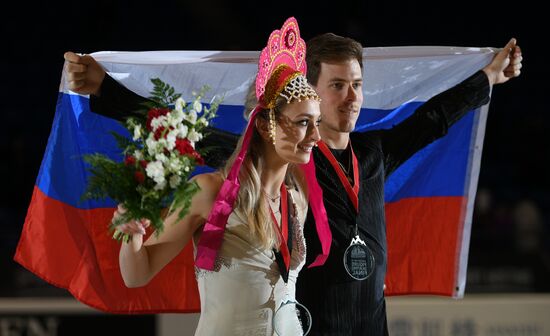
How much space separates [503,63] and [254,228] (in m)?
1.39

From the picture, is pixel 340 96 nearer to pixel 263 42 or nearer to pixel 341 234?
pixel 341 234

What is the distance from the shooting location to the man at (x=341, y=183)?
3219mm

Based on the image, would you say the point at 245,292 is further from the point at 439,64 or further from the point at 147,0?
the point at 147,0

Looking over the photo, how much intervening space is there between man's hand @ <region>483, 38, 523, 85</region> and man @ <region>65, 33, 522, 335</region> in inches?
20.6

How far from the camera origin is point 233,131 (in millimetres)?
3756

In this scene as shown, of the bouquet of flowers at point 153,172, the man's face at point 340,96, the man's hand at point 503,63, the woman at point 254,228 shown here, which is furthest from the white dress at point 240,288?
the man's hand at point 503,63

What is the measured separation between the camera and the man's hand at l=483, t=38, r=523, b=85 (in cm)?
370

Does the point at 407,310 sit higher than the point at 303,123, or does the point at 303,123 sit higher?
the point at 303,123

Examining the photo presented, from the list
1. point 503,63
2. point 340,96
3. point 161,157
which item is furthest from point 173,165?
point 503,63

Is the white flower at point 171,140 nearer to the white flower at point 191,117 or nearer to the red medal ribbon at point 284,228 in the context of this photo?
the white flower at point 191,117

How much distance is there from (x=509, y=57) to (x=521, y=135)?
486cm

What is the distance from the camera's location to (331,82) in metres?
3.33

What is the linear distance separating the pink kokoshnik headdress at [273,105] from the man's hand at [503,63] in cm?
94

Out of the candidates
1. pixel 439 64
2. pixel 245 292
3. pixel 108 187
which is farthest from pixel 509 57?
pixel 108 187
